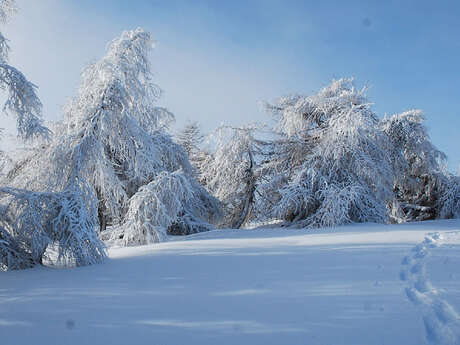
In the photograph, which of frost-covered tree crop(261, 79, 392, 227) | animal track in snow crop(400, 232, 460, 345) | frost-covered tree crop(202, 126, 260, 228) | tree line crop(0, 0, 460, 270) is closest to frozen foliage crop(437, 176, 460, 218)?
tree line crop(0, 0, 460, 270)

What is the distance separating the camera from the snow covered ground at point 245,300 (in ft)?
6.24

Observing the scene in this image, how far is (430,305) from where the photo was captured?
7.39ft

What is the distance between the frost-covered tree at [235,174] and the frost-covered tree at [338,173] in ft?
3.37

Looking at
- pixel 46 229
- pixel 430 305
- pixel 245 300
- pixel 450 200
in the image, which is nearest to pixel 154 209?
pixel 46 229

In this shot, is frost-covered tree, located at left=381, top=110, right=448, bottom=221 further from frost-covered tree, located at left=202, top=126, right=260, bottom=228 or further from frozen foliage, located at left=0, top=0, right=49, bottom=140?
frozen foliage, located at left=0, top=0, right=49, bottom=140

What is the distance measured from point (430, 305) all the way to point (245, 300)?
1.32m

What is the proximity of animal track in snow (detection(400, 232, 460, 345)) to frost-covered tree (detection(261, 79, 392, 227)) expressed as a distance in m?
5.31

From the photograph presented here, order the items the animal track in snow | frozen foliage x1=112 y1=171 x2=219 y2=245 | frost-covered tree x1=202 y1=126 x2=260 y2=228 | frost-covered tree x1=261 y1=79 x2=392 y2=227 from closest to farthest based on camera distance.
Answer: the animal track in snow < frozen foliage x1=112 y1=171 x2=219 y2=245 < frost-covered tree x1=261 y1=79 x2=392 y2=227 < frost-covered tree x1=202 y1=126 x2=260 y2=228

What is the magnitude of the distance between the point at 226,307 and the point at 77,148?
513 cm

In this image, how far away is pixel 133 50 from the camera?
7215mm

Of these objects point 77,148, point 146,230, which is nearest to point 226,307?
point 146,230

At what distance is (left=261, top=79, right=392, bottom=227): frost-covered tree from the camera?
901cm

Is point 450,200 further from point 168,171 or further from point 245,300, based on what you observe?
point 245,300

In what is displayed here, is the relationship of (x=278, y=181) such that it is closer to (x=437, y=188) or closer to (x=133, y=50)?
(x=133, y=50)
